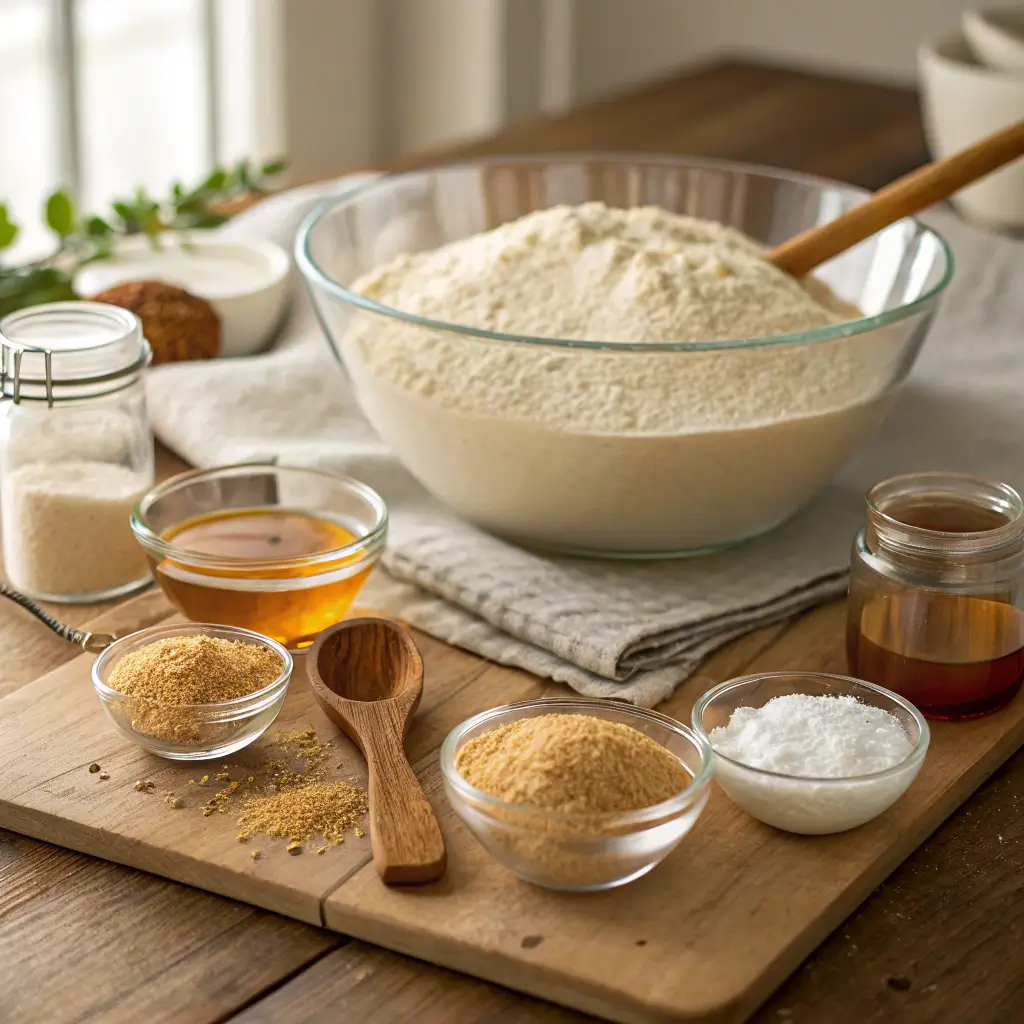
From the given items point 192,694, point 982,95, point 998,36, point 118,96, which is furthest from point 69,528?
point 118,96

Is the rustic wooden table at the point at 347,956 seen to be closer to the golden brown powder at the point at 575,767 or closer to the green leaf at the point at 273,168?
the golden brown powder at the point at 575,767

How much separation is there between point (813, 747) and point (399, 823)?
0.25 metres

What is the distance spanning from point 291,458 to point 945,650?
1.92ft

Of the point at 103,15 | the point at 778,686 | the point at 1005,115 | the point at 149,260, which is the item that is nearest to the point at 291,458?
the point at 149,260

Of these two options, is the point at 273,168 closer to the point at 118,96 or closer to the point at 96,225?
the point at 96,225

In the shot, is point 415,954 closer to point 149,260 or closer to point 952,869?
point 952,869

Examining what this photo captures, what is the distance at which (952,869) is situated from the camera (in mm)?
888

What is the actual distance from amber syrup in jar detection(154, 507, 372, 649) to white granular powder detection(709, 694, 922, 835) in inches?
12.1

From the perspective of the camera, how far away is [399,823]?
862 millimetres

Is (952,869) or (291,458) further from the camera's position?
(291,458)

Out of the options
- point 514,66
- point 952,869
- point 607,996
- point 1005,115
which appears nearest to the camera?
point 607,996

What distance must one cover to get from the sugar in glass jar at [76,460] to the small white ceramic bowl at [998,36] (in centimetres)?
118

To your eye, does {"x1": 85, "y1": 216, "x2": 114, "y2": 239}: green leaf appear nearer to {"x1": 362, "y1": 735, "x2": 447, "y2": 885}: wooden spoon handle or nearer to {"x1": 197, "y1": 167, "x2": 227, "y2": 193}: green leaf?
{"x1": 197, "y1": 167, "x2": 227, "y2": 193}: green leaf

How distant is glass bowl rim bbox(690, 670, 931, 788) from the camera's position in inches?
33.5
